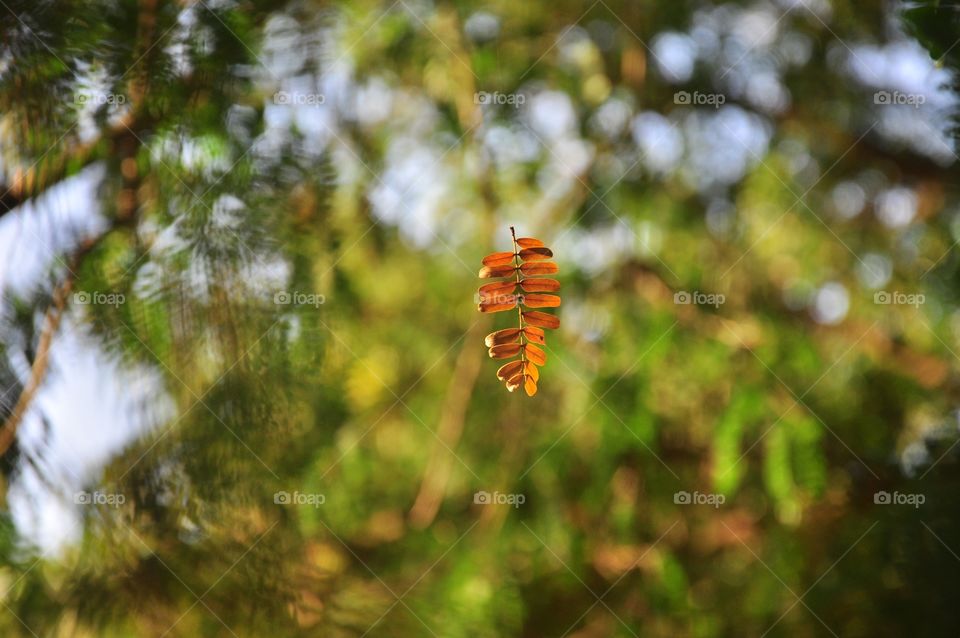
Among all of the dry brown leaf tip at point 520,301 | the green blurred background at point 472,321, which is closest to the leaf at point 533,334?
the dry brown leaf tip at point 520,301

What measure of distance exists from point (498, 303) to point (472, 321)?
502mm

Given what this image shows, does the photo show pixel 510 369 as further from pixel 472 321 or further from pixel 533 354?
pixel 472 321

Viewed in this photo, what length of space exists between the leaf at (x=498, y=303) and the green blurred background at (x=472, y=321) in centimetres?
34

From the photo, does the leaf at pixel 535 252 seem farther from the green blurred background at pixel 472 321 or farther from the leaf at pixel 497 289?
the green blurred background at pixel 472 321

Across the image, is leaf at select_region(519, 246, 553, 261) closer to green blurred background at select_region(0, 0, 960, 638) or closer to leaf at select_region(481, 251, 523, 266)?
leaf at select_region(481, 251, 523, 266)

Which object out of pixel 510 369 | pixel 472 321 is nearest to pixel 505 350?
pixel 510 369


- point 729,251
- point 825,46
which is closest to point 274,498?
point 729,251

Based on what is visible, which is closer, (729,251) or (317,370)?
(317,370)

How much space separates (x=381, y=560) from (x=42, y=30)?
0.76m

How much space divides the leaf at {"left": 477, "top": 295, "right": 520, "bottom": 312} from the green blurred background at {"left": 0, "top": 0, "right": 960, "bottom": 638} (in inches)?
13.3

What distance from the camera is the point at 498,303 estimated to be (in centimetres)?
62

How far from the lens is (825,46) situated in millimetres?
1085

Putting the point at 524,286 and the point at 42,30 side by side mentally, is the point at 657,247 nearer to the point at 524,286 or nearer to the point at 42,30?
the point at 524,286

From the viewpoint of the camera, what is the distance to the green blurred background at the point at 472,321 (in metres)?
0.81
